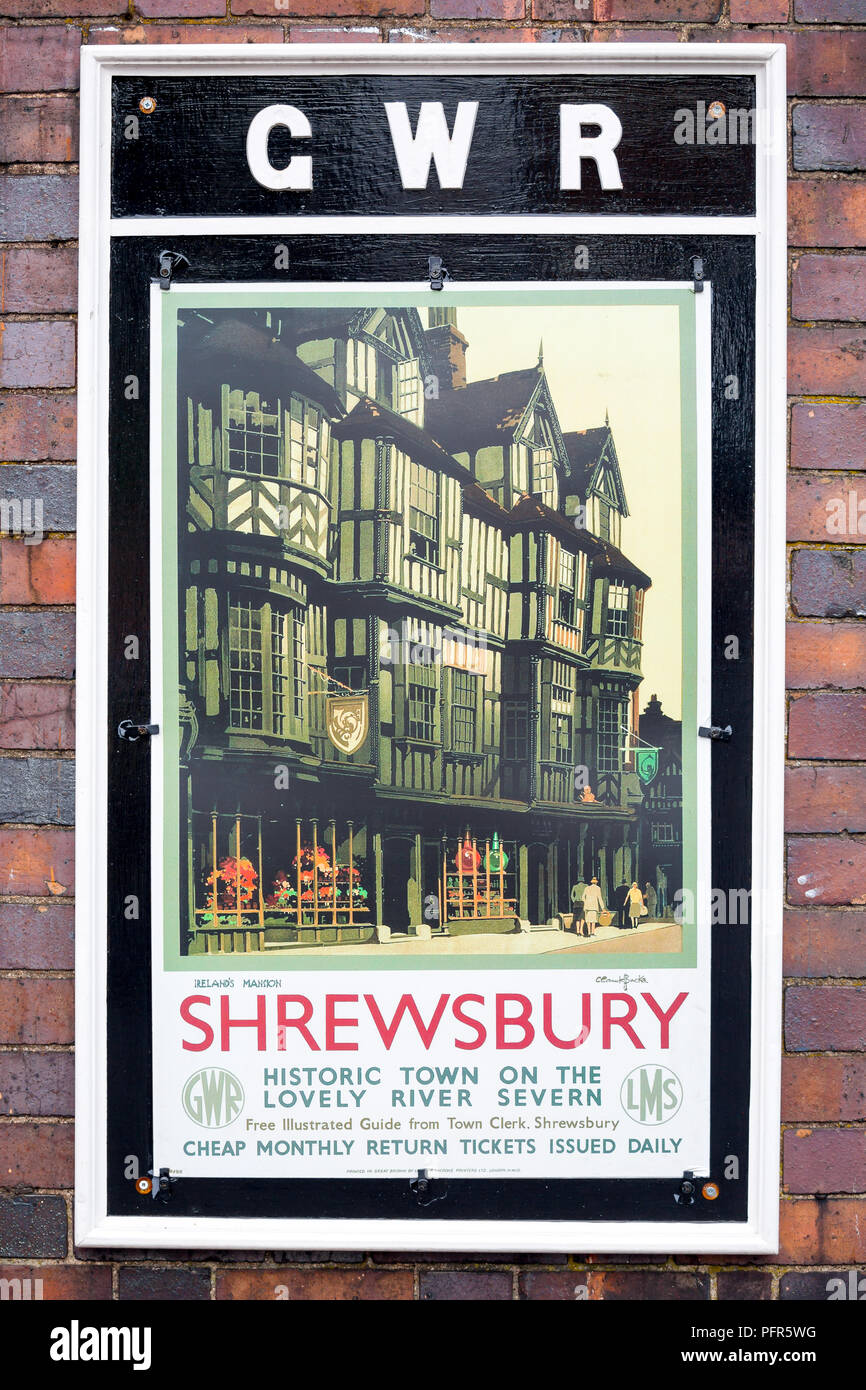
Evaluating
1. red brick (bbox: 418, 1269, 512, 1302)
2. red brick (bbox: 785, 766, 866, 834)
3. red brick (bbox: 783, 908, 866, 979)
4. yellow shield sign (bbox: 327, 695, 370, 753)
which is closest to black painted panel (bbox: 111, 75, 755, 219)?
yellow shield sign (bbox: 327, 695, 370, 753)

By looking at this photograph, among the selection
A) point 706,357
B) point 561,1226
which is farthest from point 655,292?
point 561,1226

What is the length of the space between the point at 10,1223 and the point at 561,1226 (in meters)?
1.16

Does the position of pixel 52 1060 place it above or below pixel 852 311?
below

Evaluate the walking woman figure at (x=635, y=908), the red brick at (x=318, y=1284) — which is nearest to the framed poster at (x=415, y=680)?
the walking woman figure at (x=635, y=908)

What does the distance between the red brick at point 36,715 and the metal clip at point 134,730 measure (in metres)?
0.12

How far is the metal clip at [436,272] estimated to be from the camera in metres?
1.76

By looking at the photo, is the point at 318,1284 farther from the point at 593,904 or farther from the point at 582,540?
the point at 582,540

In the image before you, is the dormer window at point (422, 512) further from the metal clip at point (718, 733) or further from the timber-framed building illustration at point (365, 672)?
the metal clip at point (718, 733)

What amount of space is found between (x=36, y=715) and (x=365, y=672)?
70 centimetres

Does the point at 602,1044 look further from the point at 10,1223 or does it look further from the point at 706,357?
the point at 706,357

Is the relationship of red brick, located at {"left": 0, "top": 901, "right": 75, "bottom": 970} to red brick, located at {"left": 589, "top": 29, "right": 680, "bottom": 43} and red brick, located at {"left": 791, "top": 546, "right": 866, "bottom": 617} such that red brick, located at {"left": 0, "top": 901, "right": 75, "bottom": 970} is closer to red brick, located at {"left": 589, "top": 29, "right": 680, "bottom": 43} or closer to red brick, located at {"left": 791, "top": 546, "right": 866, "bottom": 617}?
red brick, located at {"left": 791, "top": 546, "right": 866, "bottom": 617}

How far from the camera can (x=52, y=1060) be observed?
1787mm
